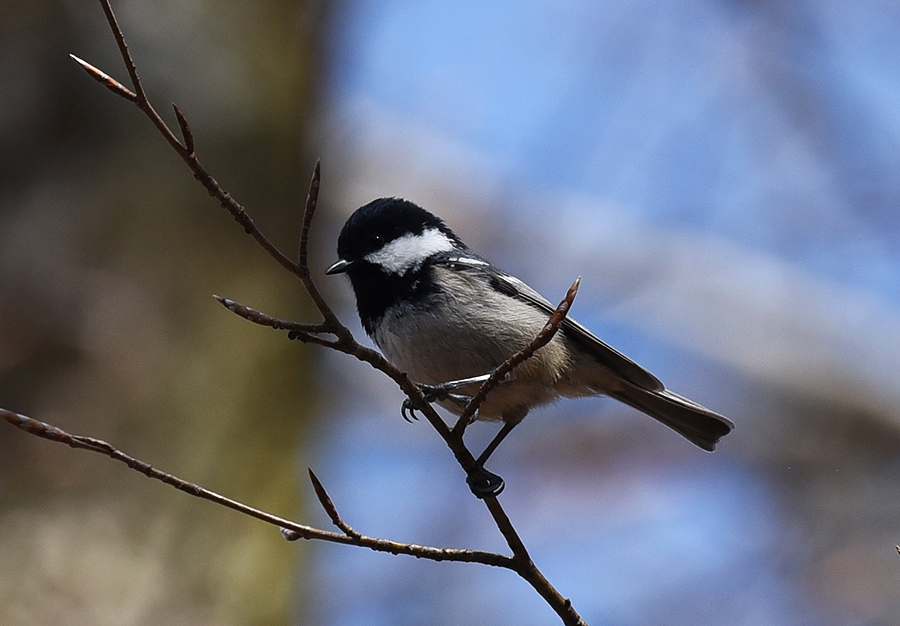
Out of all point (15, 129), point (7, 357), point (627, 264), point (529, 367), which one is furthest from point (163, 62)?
point (627, 264)

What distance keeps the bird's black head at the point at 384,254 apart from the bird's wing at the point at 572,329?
134mm

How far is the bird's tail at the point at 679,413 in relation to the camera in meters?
3.41

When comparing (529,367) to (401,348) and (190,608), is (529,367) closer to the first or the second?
(401,348)

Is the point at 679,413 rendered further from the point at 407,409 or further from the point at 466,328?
the point at 407,409

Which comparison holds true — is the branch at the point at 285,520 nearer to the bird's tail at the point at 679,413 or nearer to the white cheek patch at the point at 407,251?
the white cheek patch at the point at 407,251

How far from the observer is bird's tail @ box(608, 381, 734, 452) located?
3.41 m

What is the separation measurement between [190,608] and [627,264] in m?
3.86

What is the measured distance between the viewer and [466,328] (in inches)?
115

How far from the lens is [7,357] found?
11.6 feet

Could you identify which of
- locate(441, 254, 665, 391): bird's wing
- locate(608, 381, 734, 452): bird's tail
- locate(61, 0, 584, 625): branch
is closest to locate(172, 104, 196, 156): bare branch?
locate(61, 0, 584, 625): branch

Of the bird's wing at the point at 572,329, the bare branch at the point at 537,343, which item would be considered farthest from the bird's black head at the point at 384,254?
the bare branch at the point at 537,343

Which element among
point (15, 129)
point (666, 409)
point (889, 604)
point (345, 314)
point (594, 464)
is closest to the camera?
point (666, 409)

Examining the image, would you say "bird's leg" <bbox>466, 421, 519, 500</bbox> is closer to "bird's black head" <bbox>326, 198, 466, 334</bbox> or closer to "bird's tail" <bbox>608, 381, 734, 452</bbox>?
"bird's black head" <bbox>326, 198, 466, 334</bbox>

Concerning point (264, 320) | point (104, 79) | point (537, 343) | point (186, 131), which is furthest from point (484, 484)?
point (104, 79)
